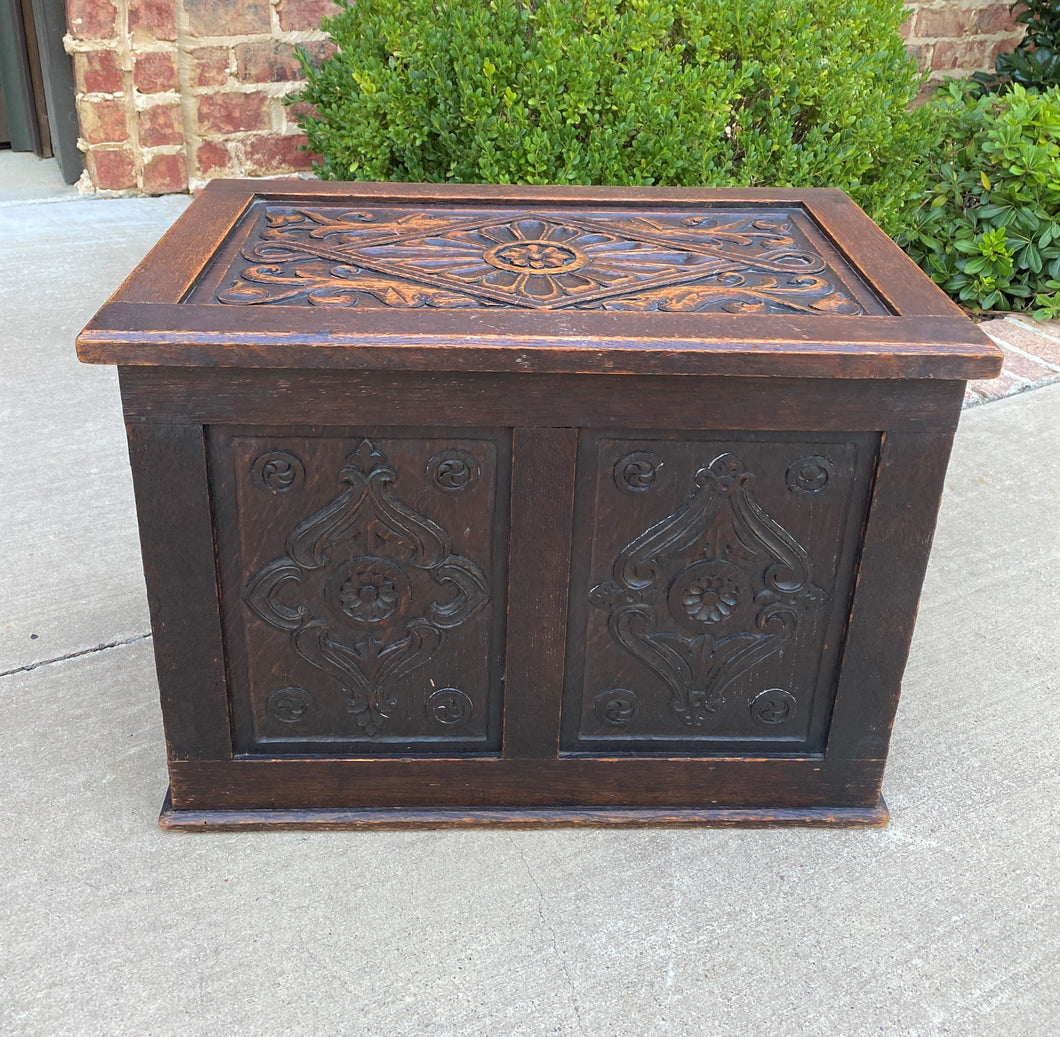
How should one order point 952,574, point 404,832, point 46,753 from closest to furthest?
point 404,832 < point 46,753 < point 952,574

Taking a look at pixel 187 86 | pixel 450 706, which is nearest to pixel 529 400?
pixel 450 706

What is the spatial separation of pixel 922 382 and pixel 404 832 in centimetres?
104

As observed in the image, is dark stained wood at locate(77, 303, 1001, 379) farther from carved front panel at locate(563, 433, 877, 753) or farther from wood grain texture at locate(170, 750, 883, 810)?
wood grain texture at locate(170, 750, 883, 810)

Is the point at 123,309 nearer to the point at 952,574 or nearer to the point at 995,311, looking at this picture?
the point at 952,574

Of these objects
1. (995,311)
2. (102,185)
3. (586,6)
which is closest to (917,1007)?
(586,6)

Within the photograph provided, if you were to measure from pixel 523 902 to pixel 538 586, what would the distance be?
474 millimetres

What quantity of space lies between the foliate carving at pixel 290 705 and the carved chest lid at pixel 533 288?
541 millimetres

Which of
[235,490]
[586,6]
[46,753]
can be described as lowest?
[46,753]

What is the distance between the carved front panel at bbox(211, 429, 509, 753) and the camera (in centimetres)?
155

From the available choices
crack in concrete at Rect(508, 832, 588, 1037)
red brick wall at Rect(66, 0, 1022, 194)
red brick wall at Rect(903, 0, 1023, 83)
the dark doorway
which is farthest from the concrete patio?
red brick wall at Rect(903, 0, 1023, 83)

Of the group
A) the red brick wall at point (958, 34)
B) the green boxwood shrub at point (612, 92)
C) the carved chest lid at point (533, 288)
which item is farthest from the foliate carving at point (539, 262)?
the red brick wall at point (958, 34)

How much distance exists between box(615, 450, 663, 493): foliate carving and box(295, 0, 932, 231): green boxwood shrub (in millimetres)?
1802

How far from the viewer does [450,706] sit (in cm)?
174

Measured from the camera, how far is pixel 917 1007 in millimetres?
1526
